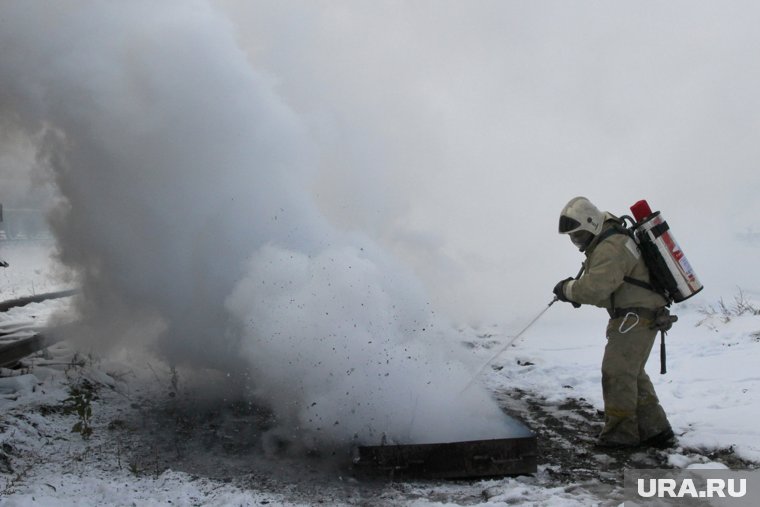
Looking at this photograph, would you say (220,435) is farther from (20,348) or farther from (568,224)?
(568,224)

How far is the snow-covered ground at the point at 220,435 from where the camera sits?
3699 mm

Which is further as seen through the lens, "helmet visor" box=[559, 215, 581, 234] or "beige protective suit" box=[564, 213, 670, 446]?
"helmet visor" box=[559, 215, 581, 234]

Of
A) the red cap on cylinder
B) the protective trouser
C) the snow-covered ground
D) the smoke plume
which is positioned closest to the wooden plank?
the snow-covered ground

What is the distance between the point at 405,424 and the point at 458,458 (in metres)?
0.53

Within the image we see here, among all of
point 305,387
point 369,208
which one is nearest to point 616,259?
point 305,387

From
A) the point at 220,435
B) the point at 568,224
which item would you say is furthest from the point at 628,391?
the point at 220,435

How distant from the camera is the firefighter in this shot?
4.66 metres

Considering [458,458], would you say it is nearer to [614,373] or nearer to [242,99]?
[614,373]

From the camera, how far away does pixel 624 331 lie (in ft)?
15.4

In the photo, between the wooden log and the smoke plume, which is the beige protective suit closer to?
the smoke plume

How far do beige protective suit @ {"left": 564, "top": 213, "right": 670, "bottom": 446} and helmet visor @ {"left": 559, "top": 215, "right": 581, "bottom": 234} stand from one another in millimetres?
221

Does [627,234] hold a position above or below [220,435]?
above

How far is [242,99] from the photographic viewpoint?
614 cm

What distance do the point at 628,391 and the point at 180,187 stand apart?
4499 mm
